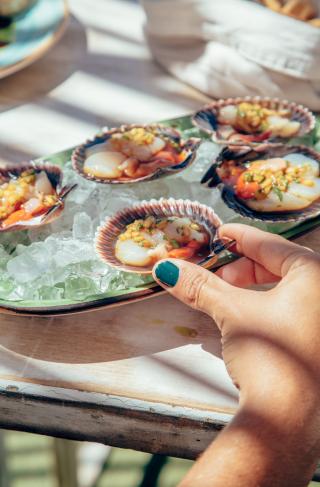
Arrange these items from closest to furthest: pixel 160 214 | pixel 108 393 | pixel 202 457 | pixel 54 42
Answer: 1. pixel 202 457
2. pixel 108 393
3. pixel 160 214
4. pixel 54 42

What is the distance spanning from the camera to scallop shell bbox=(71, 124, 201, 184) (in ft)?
3.49

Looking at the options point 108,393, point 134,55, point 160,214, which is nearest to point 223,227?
point 160,214

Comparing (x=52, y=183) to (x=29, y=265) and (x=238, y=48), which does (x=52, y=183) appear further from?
(x=238, y=48)

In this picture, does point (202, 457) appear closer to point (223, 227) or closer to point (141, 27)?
point (223, 227)

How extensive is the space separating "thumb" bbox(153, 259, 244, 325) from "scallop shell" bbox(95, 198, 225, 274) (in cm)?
6

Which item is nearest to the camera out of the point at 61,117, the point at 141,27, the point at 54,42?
the point at 61,117

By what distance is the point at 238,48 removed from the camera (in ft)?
4.44

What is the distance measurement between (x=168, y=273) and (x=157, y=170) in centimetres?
26

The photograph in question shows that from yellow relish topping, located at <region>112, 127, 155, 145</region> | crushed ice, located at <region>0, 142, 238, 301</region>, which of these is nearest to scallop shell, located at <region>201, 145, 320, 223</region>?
crushed ice, located at <region>0, 142, 238, 301</region>

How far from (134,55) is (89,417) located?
96 centimetres

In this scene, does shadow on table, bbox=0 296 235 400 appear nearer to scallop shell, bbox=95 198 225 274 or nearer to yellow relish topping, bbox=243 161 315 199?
scallop shell, bbox=95 198 225 274

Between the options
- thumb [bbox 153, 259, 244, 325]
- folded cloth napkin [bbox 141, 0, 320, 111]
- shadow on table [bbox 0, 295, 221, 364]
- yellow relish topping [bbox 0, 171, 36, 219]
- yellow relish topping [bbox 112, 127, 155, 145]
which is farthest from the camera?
folded cloth napkin [bbox 141, 0, 320, 111]

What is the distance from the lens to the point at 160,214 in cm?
102

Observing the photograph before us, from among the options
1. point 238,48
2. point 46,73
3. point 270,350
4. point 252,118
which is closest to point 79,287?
point 270,350
